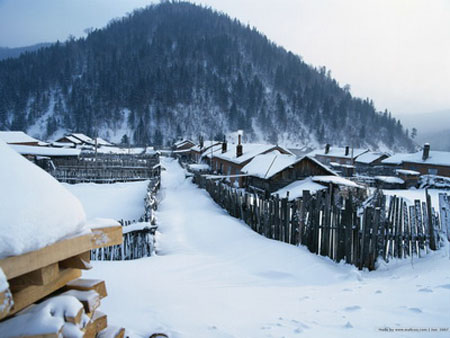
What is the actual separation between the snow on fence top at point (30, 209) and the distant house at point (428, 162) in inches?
1908

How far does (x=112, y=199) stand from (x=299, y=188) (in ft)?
44.7

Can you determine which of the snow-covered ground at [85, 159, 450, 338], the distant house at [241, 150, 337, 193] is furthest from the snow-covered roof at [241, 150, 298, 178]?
the snow-covered ground at [85, 159, 450, 338]

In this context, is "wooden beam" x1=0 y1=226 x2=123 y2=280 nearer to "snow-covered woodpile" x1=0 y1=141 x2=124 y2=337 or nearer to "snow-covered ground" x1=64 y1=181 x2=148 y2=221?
"snow-covered woodpile" x1=0 y1=141 x2=124 y2=337

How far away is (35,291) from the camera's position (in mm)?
1963

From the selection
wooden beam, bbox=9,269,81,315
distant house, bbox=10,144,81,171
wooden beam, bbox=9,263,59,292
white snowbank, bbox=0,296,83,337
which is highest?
distant house, bbox=10,144,81,171

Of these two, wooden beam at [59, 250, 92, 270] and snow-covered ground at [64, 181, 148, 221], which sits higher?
wooden beam at [59, 250, 92, 270]

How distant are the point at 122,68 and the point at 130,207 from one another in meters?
167

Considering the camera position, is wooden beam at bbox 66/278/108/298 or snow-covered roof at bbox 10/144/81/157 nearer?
wooden beam at bbox 66/278/108/298

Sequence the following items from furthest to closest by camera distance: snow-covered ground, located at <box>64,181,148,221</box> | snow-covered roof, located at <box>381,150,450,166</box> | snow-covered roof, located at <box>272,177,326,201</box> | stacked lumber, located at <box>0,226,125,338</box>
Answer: snow-covered roof, located at <box>381,150,450,166</box>
snow-covered roof, located at <box>272,177,326,201</box>
snow-covered ground, located at <box>64,181,148,221</box>
stacked lumber, located at <box>0,226,125,338</box>

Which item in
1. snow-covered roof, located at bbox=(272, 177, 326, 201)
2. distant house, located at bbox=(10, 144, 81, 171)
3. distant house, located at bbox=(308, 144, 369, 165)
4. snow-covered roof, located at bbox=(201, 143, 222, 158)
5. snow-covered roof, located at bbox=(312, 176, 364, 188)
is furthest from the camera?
distant house, located at bbox=(308, 144, 369, 165)

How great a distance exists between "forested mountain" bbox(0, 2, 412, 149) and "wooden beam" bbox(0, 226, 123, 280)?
367ft

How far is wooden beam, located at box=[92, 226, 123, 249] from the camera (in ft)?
7.39

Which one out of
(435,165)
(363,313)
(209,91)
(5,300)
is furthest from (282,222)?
(209,91)

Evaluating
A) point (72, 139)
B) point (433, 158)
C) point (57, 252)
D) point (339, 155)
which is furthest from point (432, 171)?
point (72, 139)
